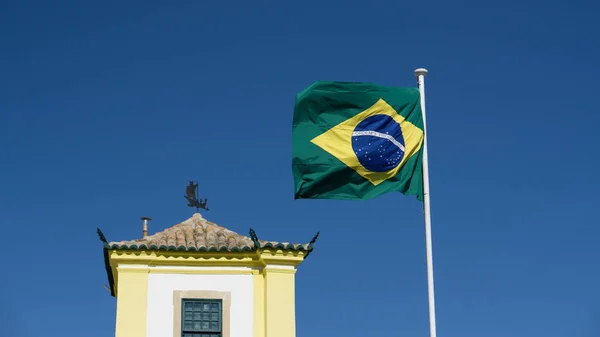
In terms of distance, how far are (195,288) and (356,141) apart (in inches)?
220

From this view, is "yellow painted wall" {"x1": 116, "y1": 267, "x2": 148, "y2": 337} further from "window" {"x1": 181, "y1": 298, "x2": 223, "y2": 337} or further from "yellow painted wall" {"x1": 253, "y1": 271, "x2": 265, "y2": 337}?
"yellow painted wall" {"x1": 253, "y1": 271, "x2": 265, "y2": 337}

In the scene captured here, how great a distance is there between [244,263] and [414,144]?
538 cm

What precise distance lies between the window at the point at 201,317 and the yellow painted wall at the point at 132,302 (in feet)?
3.12

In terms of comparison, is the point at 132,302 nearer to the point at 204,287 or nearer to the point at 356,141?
the point at 204,287

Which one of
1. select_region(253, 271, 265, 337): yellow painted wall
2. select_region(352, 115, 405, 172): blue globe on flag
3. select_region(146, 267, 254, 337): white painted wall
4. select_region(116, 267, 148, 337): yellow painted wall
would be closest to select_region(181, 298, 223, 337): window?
select_region(146, 267, 254, 337): white painted wall

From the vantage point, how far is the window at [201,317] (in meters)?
25.6

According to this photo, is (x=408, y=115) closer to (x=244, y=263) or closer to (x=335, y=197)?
(x=335, y=197)

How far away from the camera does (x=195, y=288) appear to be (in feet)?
85.6

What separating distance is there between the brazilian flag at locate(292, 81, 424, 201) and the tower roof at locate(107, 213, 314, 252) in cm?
334

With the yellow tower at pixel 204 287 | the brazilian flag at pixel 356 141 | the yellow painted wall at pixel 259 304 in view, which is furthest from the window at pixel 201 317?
the brazilian flag at pixel 356 141

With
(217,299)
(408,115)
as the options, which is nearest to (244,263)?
(217,299)

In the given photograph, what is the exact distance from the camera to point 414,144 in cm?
2377

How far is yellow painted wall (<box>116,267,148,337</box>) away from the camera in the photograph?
998 inches

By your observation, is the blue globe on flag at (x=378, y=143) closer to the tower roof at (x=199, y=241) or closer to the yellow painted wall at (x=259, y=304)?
the tower roof at (x=199, y=241)
